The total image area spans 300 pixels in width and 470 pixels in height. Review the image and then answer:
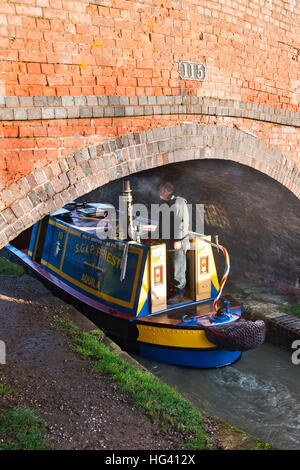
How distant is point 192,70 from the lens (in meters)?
5.12

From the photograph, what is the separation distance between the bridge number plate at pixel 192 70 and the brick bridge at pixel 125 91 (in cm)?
5

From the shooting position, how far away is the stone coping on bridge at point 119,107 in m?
3.68

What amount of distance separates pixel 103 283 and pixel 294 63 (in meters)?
4.40

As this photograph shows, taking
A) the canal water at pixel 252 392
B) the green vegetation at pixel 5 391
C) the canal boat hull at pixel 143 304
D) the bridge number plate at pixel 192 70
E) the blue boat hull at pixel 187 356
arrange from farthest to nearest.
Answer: the blue boat hull at pixel 187 356
the canal boat hull at pixel 143 304
the canal water at pixel 252 392
the bridge number plate at pixel 192 70
the green vegetation at pixel 5 391

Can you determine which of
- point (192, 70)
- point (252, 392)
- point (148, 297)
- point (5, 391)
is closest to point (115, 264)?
point (148, 297)

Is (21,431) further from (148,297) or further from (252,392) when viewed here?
(252,392)

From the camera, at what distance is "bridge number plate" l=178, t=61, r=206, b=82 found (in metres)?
5.01

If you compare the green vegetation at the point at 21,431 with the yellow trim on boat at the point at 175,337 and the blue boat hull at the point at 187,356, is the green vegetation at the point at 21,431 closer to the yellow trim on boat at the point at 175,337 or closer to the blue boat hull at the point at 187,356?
the yellow trim on boat at the point at 175,337

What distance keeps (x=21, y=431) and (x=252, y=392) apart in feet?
11.0

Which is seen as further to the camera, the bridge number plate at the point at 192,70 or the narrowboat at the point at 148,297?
the narrowboat at the point at 148,297

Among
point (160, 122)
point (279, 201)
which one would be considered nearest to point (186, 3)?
point (160, 122)

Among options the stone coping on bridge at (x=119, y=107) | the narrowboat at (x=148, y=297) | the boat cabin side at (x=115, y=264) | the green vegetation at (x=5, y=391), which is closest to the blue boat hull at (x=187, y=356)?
the narrowboat at (x=148, y=297)

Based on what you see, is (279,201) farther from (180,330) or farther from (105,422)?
(105,422)

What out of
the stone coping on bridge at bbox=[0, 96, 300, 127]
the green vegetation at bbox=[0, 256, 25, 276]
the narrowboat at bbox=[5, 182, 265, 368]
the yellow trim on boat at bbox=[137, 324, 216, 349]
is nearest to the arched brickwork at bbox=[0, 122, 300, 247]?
the stone coping on bridge at bbox=[0, 96, 300, 127]
